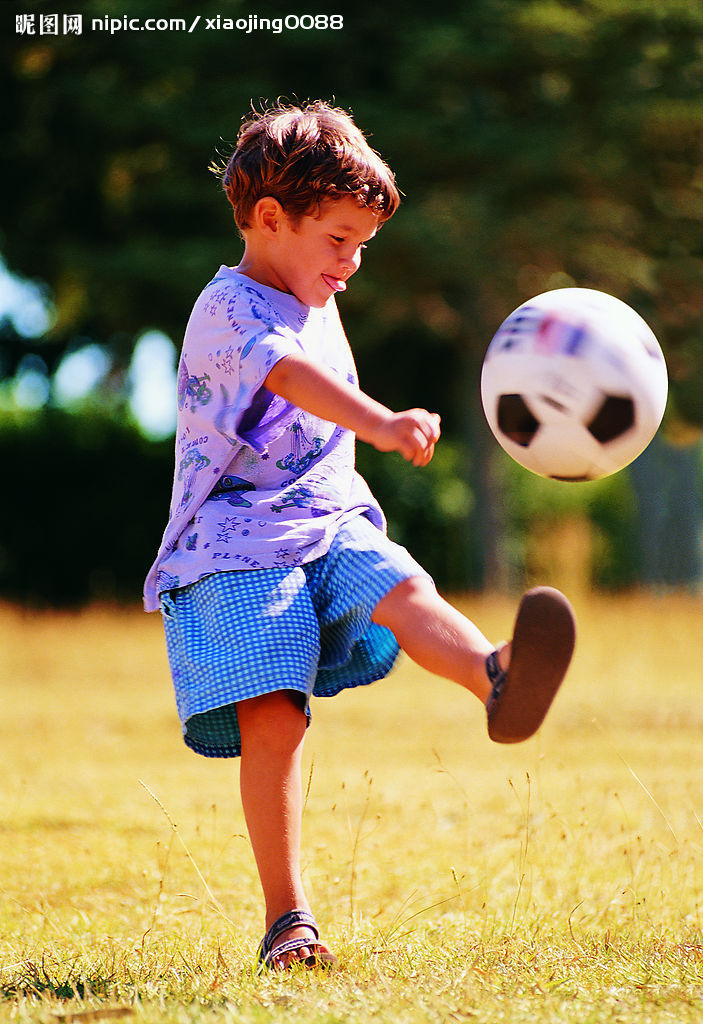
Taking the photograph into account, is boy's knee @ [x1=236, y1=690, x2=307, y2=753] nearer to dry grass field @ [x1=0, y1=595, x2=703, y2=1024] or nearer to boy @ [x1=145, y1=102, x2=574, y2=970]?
boy @ [x1=145, y1=102, x2=574, y2=970]

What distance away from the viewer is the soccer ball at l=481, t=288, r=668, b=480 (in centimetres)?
283

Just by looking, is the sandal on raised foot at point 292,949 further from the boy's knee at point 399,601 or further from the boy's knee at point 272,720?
the boy's knee at point 399,601

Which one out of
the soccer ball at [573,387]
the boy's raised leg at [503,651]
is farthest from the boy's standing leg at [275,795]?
the soccer ball at [573,387]

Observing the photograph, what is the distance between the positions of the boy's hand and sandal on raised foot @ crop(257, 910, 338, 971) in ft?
3.29

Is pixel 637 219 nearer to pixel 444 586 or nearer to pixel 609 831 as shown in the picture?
pixel 444 586

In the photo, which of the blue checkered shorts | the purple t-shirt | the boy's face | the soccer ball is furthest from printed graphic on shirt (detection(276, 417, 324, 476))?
the soccer ball

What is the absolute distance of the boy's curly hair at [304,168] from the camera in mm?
2822

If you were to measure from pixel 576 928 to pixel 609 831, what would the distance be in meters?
1.56

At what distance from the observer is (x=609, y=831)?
4.63 metres

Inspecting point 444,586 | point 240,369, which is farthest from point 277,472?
point 444,586

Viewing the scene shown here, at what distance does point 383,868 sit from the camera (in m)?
4.06

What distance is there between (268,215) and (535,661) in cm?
117

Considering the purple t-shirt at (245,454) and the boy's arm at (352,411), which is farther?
the purple t-shirt at (245,454)

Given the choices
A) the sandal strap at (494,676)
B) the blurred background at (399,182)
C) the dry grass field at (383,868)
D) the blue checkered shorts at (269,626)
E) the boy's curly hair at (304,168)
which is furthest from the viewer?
the blurred background at (399,182)
